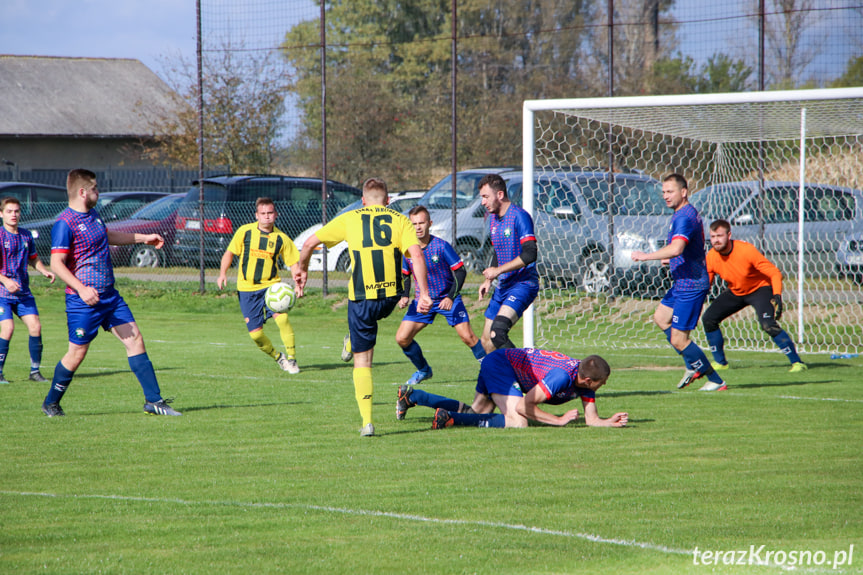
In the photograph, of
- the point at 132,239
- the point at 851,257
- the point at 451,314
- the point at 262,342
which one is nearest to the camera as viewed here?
the point at 132,239

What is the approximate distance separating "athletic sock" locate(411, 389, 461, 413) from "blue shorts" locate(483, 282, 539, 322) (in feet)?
5.22

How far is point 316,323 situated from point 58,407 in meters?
9.03

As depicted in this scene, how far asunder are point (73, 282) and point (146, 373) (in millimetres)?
1064

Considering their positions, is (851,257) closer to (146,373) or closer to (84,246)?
(146,373)

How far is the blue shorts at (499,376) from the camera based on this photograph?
7.65 meters

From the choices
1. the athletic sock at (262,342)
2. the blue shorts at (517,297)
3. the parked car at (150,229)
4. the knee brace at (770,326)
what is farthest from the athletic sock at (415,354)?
the parked car at (150,229)

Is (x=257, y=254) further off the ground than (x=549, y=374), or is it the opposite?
(x=257, y=254)

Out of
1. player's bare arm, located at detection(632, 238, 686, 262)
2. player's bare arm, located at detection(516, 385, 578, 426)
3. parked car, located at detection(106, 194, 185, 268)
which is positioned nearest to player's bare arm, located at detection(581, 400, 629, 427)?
player's bare arm, located at detection(516, 385, 578, 426)

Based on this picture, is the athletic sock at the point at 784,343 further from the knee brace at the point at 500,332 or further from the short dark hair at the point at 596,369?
the short dark hair at the point at 596,369

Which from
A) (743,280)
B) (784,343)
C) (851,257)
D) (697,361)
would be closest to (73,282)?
(697,361)

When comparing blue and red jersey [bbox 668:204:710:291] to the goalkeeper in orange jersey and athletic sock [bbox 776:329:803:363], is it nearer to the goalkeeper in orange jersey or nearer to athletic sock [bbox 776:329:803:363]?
the goalkeeper in orange jersey

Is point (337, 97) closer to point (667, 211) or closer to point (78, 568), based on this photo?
point (667, 211)

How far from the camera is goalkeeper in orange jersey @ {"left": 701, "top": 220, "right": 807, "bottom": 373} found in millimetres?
10828

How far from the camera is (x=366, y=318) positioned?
717cm
